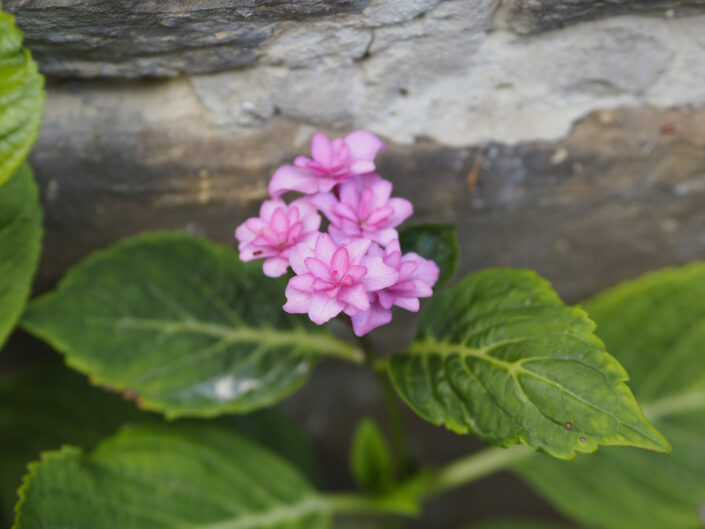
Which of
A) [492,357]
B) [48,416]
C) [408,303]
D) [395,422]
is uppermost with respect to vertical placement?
[408,303]

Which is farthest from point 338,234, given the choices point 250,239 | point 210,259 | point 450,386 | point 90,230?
point 90,230

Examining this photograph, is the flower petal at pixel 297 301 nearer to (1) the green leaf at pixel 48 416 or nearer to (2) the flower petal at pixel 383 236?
(2) the flower petal at pixel 383 236

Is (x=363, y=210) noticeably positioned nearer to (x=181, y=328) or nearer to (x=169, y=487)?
(x=181, y=328)

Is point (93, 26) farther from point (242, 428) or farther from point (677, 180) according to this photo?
point (677, 180)

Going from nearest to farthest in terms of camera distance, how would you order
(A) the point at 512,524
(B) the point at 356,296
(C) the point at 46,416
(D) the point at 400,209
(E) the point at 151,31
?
(B) the point at 356,296 < (D) the point at 400,209 < (E) the point at 151,31 < (C) the point at 46,416 < (A) the point at 512,524

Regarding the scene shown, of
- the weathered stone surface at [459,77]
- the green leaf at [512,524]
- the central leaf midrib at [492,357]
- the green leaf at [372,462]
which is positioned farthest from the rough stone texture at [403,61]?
the green leaf at [512,524]

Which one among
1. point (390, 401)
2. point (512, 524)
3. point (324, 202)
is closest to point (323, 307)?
point (324, 202)

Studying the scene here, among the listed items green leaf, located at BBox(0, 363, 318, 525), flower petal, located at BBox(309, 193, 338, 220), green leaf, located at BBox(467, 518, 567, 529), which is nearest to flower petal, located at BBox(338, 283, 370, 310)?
flower petal, located at BBox(309, 193, 338, 220)
